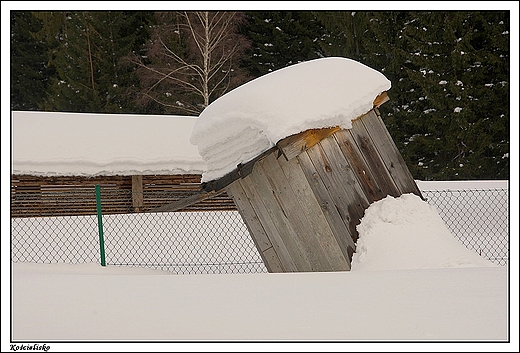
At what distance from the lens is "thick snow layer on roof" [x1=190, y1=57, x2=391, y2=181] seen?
4785mm

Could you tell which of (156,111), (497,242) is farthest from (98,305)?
(156,111)

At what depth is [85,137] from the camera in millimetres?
13445

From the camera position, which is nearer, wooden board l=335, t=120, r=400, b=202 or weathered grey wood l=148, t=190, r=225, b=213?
wooden board l=335, t=120, r=400, b=202

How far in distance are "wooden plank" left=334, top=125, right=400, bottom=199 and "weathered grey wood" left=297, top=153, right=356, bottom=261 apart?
431 millimetres

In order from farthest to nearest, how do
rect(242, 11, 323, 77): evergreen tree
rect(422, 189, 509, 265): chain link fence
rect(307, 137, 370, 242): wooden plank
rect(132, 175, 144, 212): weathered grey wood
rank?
rect(242, 11, 323, 77): evergreen tree
rect(132, 175, 144, 212): weathered grey wood
rect(422, 189, 509, 265): chain link fence
rect(307, 137, 370, 242): wooden plank

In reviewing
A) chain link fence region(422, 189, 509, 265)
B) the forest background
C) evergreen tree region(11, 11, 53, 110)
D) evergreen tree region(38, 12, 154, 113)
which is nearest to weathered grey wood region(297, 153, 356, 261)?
chain link fence region(422, 189, 509, 265)

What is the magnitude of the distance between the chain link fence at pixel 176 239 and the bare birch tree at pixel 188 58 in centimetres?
977

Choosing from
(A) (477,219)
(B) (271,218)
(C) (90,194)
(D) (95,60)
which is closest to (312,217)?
(B) (271,218)

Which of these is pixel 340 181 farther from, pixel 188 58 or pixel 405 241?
pixel 188 58

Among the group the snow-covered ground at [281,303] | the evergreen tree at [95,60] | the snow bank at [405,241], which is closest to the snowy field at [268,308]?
the snow-covered ground at [281,303]

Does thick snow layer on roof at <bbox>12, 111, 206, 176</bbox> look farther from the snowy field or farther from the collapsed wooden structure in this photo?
the snowy field

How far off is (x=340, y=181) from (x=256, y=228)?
3.02ft

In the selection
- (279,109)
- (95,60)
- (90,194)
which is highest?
(95,60)

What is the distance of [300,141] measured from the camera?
4.96 meters
